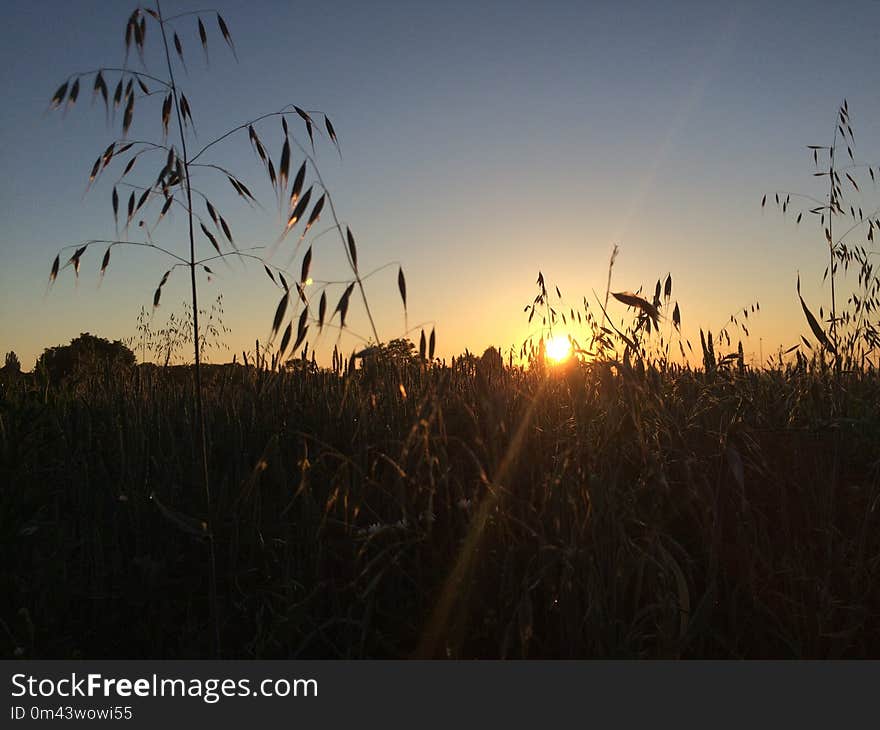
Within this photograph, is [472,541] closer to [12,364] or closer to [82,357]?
[12,364]

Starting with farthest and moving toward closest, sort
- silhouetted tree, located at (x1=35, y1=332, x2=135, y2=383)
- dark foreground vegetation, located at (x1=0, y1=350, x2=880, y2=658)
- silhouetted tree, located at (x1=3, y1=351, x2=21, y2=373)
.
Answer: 1. silhouetted tree, located at (x1=35, y1=332, x2=135, y2=383)
2. silhouetted tree, located at (x1=3, y1=351, x2=21, y2=373)
3. dark foreground vegetation, located at (x1=0, y1=350, x2=880, y2=658)

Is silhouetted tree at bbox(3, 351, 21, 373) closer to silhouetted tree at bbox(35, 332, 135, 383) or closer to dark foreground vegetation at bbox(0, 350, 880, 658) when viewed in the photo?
silhouetted tree at bbox(35, 332, 135, 383)

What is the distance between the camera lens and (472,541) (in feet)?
5.58

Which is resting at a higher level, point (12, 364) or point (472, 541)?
point (12, 364)

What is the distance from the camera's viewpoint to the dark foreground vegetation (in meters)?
1.62

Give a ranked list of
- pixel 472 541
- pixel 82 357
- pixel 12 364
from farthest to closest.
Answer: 1. pixel 82 357
2. pixel 12 364
3. pixel 472 541

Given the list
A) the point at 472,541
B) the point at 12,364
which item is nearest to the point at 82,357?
the point at 12,364

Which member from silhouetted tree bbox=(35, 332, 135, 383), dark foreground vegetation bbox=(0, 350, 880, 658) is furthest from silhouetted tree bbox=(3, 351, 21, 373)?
dark foreground vegetation bbox=(0, 350, 880, 658)

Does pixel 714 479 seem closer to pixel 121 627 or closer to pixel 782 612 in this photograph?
pixel 782 612

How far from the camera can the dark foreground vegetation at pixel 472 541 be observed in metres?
1.62

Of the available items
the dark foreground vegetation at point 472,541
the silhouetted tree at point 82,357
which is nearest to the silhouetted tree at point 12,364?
the silhouetted tree at point 82,357
